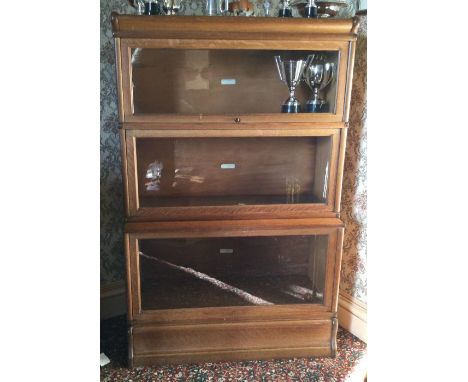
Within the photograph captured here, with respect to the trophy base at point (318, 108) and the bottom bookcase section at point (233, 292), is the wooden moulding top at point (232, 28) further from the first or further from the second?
the bottom bookcase section at point (233, 292)

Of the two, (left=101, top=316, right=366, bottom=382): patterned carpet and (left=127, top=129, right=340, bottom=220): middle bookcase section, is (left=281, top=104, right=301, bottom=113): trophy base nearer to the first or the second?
(left=127, top=129, right=340, bottom=220): middle bookcase section

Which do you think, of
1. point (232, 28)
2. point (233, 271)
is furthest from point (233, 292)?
point (232, 28)

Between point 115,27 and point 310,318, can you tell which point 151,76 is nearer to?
point 115,27

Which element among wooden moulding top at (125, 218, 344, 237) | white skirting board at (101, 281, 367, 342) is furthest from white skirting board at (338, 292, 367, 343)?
wooden moulding top at (125, 218, 344, 237)

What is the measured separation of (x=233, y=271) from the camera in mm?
1550

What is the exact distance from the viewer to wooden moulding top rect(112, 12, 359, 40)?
3.98 feet

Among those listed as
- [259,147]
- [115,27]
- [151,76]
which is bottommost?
[259,147]

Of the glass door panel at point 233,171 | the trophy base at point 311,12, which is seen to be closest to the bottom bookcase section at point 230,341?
the glass door panel at point 233,171
